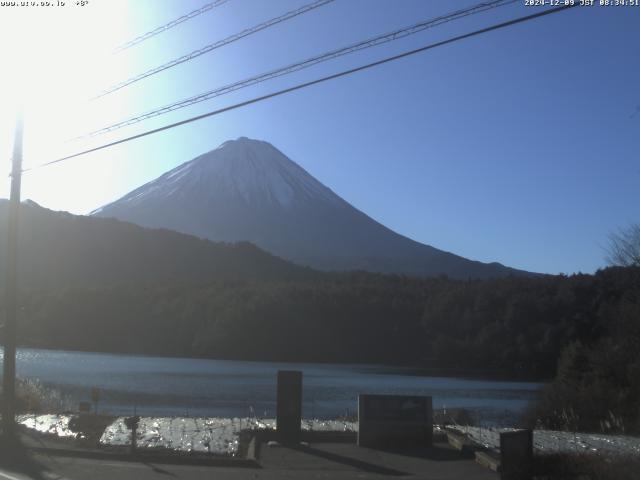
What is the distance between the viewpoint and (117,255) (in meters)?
79.8

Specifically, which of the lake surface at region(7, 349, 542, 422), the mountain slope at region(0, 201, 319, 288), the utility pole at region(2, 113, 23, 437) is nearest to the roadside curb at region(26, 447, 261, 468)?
the utility pole at region(2, 113, 23, 437)

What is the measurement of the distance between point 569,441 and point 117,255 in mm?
67046

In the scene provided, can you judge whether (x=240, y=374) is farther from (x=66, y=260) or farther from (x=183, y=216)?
(x=183, y=216)

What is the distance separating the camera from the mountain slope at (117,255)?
73750mm

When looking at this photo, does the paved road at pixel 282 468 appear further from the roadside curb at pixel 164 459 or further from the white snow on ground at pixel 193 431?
the white snow on ground at pixel 193 431

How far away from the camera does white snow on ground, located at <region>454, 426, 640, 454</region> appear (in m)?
15.4

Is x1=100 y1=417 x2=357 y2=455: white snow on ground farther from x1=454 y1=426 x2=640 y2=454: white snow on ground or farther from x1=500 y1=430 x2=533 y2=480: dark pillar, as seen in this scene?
x1=500 y1=430 x2=533 y2=480: dark pillar

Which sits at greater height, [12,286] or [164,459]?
[12,286]

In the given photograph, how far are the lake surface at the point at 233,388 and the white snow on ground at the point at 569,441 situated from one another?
675 centimetres

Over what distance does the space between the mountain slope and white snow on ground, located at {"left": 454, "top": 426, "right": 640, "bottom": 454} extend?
5524cm

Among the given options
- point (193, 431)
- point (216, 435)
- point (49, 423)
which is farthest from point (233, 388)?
point (216, 435)

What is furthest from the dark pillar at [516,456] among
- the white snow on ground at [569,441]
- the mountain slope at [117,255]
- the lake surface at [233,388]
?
the mountain slope at [117,255]

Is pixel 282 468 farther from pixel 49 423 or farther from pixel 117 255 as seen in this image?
pixel 117 255

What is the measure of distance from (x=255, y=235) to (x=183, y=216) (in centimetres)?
1159
